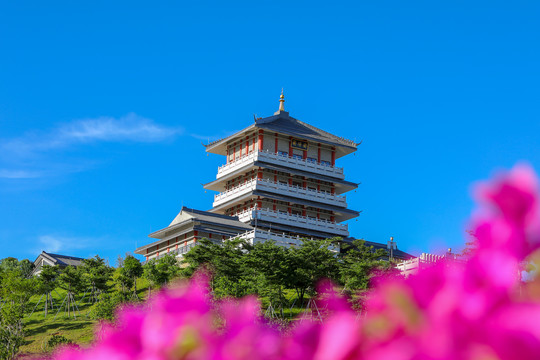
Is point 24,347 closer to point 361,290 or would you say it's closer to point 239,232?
point 361,290

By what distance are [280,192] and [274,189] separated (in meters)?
0.44

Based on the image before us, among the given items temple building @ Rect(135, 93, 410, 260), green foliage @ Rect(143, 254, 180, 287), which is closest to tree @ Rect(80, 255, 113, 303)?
green foliage @ Rect(143, 254, 180, 287)

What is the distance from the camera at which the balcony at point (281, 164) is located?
A: 42.8 metres

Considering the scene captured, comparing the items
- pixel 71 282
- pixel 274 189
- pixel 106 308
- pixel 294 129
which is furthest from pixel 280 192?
pixel 106 308

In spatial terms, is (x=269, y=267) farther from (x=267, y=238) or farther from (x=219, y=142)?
(x=219, y=142)

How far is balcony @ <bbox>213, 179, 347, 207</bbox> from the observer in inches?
1646

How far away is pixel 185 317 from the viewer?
1.04m

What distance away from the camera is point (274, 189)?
42031 mm

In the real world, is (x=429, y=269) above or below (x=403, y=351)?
above

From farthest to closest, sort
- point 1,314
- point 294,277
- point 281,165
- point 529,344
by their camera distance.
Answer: point 281,165 → point 294,277 → point 1,314 → point 529,344

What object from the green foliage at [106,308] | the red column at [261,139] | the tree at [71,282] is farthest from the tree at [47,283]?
the red column at [261,139]

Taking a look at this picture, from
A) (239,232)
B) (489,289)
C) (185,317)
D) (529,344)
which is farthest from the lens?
(239,232)

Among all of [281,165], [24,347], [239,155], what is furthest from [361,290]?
[239,155]

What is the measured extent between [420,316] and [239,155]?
4490cm
